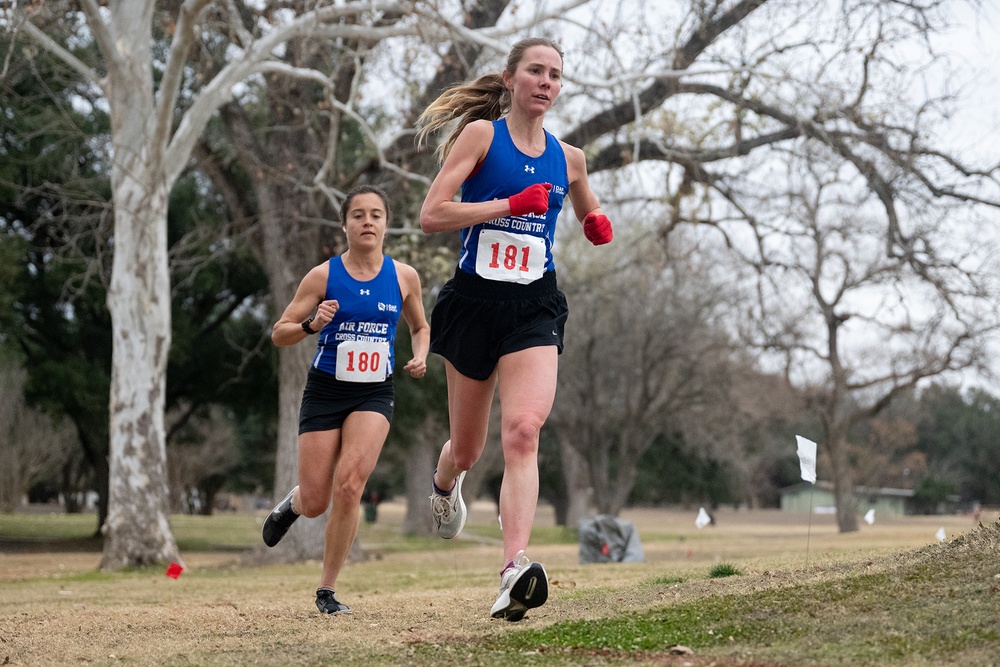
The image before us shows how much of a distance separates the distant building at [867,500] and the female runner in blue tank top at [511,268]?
56.6m

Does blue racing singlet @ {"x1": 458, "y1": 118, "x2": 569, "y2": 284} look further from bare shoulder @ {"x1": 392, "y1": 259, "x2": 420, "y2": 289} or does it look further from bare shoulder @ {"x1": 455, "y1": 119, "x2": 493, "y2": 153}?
bare shoulder @ {"x1": 392, "y1": 259, "x2": 420, "y2": 289}

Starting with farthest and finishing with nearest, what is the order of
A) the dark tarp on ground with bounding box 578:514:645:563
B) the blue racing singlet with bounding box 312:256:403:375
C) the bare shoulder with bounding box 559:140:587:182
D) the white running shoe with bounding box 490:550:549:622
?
the dark tarp on ground with bounding box 578:514:645:563, the blue racing singlet with bounding box 312:256:403:375, the bare shoulder with bounding box 559:140:587:182, the white running shoe with bounding box 490:550:549:622

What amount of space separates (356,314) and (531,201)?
75.1 inches

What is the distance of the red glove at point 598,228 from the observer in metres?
5.29

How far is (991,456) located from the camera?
2635 inches

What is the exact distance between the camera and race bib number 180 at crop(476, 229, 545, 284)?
511 centimetres

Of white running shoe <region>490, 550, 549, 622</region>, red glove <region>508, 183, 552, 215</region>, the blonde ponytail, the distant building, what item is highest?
the blonde ponytail

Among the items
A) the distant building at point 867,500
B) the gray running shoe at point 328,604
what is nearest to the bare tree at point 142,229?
the gray running shoe at point 328,604

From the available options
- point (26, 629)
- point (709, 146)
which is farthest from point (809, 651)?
point (709, 146)

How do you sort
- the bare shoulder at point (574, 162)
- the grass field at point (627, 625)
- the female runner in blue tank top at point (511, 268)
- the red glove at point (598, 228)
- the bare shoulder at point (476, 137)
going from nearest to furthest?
the grass field at point (627, 625)
the female runner in blue tank top at point (511, 268)
the bare shoulder at point (476, 137)
the red glove at point (598, 228)
the bare shoulder at point (574, 162)

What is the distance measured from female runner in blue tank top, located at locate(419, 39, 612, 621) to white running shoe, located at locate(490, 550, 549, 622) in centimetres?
9

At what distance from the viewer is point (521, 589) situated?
177 inches

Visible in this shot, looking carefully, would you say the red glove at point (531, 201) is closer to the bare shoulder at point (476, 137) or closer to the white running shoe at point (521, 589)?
the bare shoulder at point (476, 137)

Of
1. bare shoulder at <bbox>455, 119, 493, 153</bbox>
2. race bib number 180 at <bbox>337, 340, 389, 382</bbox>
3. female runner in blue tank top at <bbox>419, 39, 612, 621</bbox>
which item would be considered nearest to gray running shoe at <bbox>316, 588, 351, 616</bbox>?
race bib number 180 at <bbox>337, 340, 389, 382</bbox>
